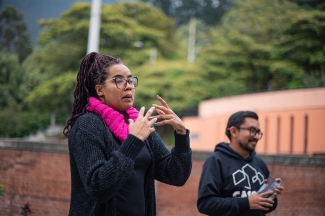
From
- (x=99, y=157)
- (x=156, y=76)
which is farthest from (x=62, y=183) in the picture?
(x=156, y=76)

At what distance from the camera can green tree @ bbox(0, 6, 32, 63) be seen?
745 centimetres

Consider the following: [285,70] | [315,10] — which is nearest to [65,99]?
[285,70]

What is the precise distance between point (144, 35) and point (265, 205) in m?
34.9

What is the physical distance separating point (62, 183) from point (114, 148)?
Result: 4.78 meters

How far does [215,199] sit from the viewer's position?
4.10 meters

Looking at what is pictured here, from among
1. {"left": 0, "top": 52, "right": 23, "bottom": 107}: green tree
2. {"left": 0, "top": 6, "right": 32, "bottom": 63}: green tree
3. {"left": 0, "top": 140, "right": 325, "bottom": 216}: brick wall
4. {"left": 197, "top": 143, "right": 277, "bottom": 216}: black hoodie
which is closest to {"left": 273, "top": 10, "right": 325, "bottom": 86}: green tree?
{"left": 0, "top": 52, "right": 23, "bottom": 107}: green tree

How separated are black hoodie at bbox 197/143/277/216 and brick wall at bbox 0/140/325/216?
8.35 feet

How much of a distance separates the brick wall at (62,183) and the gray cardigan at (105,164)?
130 inches

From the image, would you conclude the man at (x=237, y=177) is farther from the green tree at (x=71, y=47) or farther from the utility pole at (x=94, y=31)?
the green tree at (x=71, y=47)

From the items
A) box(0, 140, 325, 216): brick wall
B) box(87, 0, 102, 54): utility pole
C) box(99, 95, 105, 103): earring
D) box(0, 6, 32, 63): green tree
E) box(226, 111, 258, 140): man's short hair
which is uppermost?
box(87, 0, 102, 54): utility pole

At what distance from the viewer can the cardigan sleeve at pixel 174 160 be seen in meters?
2.89

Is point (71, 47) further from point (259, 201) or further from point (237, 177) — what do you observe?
point (259, 201)

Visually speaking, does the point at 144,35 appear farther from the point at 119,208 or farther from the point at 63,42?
the point at 119,208

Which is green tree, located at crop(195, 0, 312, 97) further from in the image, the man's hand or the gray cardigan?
the gray cardigan
